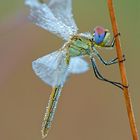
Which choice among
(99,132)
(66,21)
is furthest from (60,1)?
(99,132)

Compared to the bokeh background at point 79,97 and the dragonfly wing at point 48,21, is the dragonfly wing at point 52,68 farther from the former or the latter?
the bokeh background at point 79,97

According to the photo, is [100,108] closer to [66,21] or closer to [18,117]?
[18,117]

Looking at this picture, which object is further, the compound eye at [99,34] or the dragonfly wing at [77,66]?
the dragonfly wing at [77,66]

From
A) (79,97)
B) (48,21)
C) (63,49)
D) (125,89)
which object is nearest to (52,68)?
(63,49)

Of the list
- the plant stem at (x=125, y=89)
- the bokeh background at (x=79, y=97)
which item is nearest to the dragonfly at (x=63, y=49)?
the plant stem at (x=125, y=89)

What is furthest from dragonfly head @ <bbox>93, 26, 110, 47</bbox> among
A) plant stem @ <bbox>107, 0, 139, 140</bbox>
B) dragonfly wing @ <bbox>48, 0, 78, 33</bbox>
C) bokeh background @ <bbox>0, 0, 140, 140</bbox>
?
bokeh background @ <bbox>0, 0, 140, 140</bbox>

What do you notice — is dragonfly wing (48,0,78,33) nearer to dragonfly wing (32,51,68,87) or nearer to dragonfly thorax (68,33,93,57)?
dragonfly thorax (68,33,93,57)
